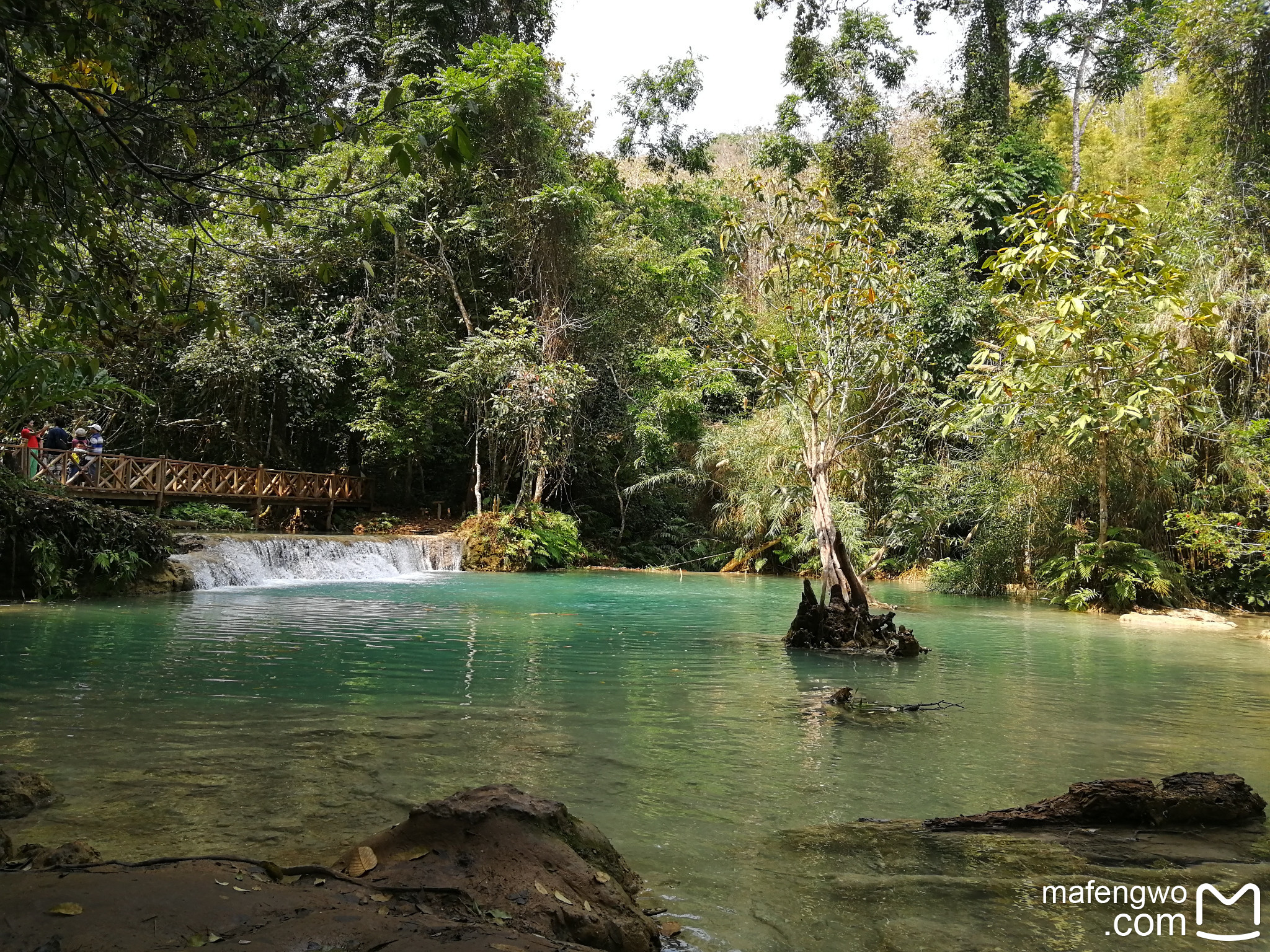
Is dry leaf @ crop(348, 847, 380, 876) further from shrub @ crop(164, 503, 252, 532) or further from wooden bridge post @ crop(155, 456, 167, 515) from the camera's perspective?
wooden bridge post @ crop(155, 456, 167, 515)

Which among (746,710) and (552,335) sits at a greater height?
(552,335)

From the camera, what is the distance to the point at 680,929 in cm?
255

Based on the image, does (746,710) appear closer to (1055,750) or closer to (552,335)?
(1055,750)

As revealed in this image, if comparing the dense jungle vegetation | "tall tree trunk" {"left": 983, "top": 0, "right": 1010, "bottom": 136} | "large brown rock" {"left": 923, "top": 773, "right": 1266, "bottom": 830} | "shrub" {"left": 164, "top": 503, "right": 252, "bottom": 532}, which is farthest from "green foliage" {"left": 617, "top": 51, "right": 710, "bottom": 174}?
"large brown rock" {"left": 923, "top": 773, "right": 1266, "bottom": 830}

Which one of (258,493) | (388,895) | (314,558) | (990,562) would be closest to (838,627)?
(388,895)

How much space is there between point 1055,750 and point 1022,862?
2.31 metres

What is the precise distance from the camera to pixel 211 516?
18609mm

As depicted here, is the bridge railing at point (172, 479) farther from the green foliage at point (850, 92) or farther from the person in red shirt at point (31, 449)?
the green foliage at point (850, 92)

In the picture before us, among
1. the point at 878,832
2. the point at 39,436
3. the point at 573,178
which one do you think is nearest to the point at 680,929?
the point at 878,832

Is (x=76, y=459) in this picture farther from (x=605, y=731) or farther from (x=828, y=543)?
(x=605, y=731)

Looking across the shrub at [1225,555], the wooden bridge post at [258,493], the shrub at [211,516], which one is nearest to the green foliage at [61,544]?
the shrub at [211,516]

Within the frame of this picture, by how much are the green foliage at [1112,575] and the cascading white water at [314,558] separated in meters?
12.9

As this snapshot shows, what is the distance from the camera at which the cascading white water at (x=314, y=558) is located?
1437cm

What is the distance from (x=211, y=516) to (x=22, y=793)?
1665 cm
